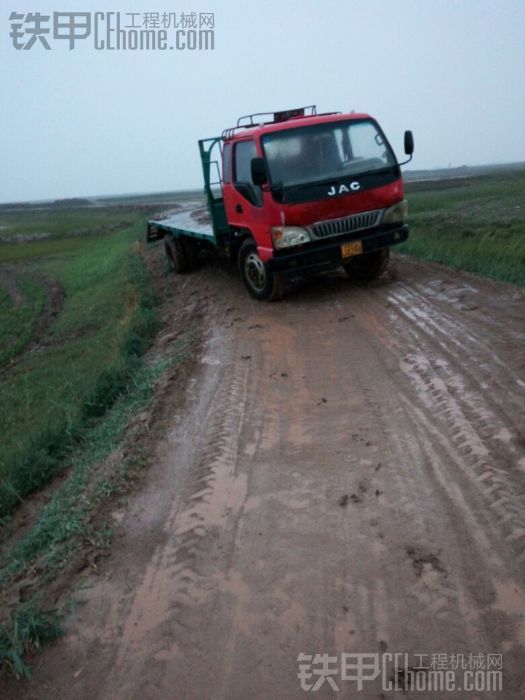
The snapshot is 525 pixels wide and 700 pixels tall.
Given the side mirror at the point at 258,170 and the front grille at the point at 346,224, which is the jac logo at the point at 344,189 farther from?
the side mirror at the point at 258,170

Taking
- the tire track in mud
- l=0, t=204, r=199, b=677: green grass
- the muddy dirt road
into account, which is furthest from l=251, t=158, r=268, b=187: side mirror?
the tire track in mud

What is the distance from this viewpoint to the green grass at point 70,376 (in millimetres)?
6293

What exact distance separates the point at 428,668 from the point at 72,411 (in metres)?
5.23

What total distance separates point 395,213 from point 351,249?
0.97 meters

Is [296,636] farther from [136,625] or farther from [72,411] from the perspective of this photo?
[72,411]

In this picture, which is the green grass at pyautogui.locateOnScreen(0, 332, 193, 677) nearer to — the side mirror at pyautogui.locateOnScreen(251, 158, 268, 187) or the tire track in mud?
the tire track in mud

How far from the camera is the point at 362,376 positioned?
6273mm

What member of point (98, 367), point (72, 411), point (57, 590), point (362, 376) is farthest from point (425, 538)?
point (98, 367)

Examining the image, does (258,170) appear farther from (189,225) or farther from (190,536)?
(190,536)

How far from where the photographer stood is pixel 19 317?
17.4m

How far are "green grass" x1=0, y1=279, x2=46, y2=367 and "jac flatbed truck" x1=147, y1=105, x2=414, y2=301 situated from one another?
6.58 m

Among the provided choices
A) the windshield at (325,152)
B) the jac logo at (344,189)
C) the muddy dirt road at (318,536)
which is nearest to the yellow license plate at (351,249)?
the jac logo at (344,189)
